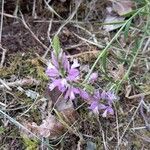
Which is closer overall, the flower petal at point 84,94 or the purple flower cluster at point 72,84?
the purple flower cluster at point 72,84

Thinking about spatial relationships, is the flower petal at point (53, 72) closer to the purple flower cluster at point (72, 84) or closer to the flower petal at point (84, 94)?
the purple flower cluster at point (72, 84)

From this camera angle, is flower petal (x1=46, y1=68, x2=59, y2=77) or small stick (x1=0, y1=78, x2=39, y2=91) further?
small stick (x1=0, y1=78, x2=39, y2=91)

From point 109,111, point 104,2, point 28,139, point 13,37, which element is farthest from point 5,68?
point 104,2

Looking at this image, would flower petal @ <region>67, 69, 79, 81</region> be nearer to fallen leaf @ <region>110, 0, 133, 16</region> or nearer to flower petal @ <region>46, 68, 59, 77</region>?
flower petal @ <region>46, 68, 59, 77</region>

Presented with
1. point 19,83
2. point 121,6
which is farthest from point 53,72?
point 121,6

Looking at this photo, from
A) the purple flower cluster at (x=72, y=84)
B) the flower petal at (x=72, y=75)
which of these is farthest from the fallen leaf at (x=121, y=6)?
the flower petal at (x=72, y=75)

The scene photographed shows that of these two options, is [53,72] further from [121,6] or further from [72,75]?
[121,6]

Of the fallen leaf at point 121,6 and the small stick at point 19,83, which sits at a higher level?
the fallen leaf at point 121,6

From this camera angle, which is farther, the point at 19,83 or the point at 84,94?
the point at 19,83

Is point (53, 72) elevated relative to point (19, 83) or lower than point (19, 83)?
elevated

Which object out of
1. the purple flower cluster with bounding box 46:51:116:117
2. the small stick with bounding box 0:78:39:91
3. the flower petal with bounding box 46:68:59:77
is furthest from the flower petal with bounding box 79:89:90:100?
the small stick with bounding box 0:78:39:91
